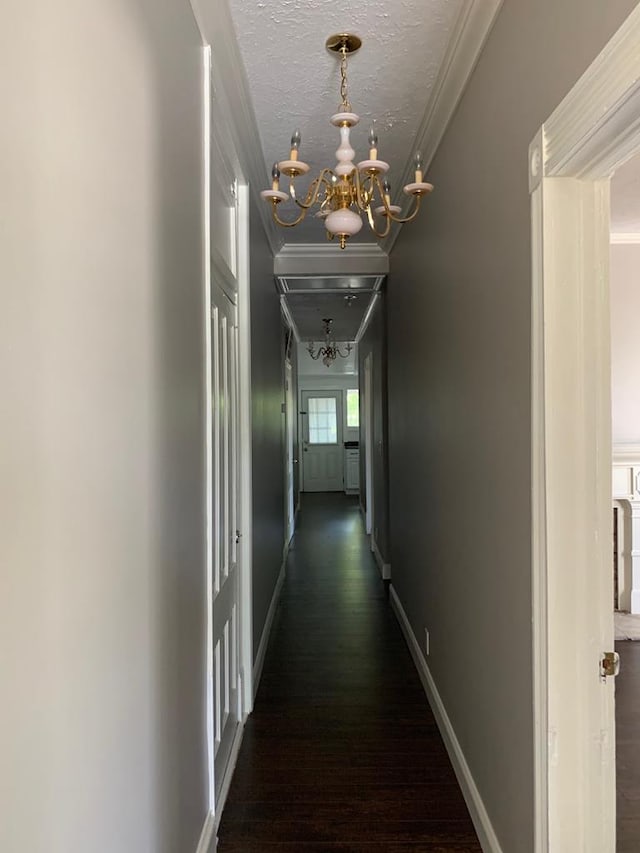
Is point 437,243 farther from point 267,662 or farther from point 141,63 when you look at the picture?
point 267,662

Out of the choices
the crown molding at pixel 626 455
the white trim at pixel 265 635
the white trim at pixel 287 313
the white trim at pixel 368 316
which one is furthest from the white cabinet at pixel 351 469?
the crown molding at pixel 626 455

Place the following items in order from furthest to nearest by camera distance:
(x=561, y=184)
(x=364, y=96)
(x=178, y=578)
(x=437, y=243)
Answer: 1. (x=437, y=243)
2. (x=364, y=96)
3. (x=178, y=578)
4. (x=561, y=184)

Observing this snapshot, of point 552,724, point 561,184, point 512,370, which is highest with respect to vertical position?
point 561,184

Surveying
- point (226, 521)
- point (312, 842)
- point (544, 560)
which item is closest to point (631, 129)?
point (544, 560)

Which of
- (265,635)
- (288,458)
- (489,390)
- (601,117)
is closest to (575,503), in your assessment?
(489,390)

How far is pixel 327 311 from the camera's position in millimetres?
6090

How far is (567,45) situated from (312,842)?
7.98 feet

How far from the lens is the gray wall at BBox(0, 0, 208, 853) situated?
0.68 metres

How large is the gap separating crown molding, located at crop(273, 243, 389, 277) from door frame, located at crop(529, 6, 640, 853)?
9.71 ft

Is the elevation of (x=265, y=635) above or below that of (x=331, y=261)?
below

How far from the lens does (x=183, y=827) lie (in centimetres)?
142

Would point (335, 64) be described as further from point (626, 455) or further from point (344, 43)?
point (626, 455)

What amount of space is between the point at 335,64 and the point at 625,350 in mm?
3024

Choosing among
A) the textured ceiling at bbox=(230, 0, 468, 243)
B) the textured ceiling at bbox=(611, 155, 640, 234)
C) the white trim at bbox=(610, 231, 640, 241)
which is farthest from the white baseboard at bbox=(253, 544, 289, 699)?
the white trim at bbox=(610, 231, 640, 241)
